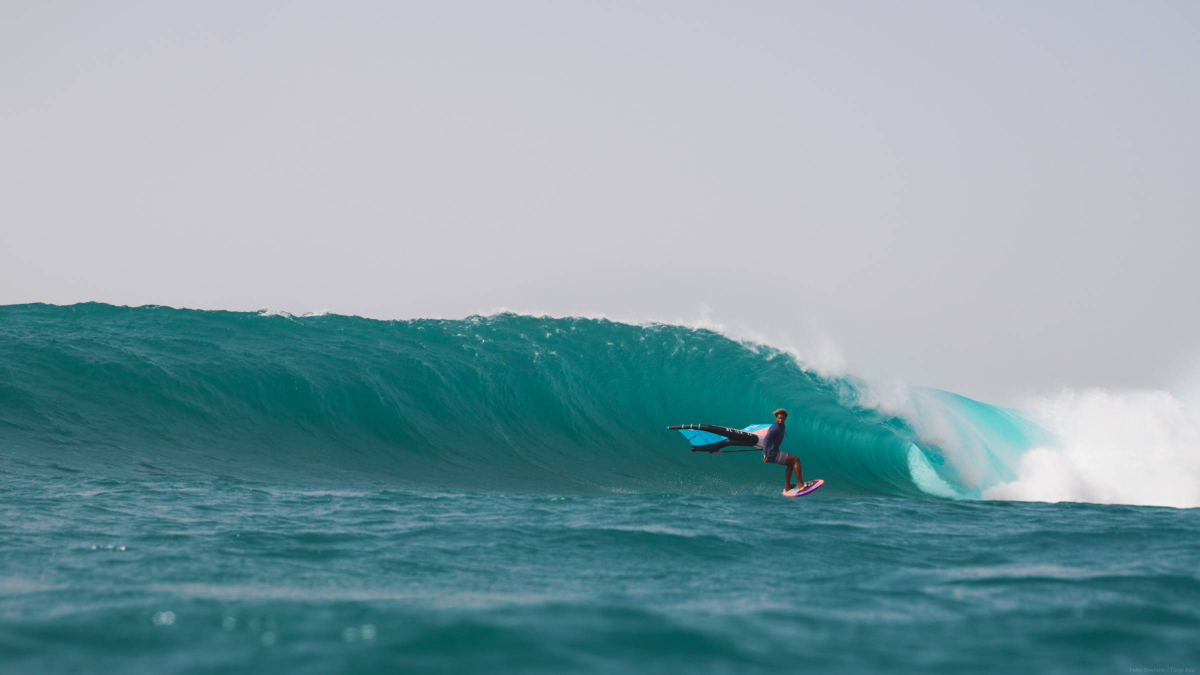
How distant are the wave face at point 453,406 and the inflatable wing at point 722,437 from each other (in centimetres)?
118

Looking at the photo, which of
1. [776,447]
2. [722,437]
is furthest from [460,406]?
[776,447]

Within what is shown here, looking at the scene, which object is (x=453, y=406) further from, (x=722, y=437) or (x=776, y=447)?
(x=776, y=447)

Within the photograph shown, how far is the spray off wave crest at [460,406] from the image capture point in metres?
13.8

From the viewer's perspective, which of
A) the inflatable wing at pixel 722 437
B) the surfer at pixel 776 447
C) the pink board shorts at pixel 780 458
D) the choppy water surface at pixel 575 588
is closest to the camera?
the choppy water surface at pixel 575 588

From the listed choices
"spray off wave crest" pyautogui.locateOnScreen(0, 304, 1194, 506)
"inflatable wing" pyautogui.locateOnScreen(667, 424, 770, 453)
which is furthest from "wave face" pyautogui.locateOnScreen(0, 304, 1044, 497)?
"inflatable wing" pyautogui.locateOnScreen(667, 424, 770, 453)

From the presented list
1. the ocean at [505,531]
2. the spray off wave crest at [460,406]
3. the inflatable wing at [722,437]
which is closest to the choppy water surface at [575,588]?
the ocean at [505,531]

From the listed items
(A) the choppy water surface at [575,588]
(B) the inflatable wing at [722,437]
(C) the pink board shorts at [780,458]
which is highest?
(B) the inflatable wing at [722,437]

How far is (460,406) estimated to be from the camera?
1780 cm

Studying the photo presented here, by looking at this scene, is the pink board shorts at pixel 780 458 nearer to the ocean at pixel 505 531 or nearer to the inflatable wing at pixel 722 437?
the inflatable wing at pixel 722 437

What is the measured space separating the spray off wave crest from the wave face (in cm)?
5

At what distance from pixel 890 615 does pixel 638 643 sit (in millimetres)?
1535

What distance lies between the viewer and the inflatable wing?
12.1m

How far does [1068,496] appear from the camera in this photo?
49.9 ft

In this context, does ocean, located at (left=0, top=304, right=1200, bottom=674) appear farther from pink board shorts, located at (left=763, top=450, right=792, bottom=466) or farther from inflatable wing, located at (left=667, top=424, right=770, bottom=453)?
inflatable wing, located at (left=667, top=424, right=770, bottom=453)
